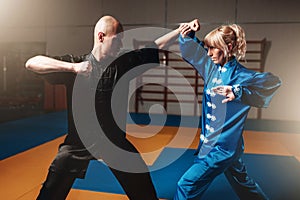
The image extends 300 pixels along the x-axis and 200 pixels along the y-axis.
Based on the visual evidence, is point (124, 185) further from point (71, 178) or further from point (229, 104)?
→ point (229, 104)

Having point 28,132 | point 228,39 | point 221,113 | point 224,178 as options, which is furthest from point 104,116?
point 28,132

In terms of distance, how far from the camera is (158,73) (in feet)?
26.3

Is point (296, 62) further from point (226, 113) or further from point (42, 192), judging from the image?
point (42, 192)

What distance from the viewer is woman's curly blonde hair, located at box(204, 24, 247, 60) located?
6.47ft

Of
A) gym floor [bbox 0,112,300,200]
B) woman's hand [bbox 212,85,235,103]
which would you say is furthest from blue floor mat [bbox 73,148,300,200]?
woman's hand [bbox 212,85,235,103]

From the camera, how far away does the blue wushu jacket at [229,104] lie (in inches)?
77.9

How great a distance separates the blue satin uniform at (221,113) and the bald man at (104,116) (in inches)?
9.9

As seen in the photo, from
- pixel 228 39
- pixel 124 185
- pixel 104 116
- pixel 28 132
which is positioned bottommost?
pixel 28 132

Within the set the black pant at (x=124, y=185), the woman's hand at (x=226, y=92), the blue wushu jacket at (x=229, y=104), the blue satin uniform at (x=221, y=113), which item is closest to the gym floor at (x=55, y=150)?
the black pant at (x=124, y=185)

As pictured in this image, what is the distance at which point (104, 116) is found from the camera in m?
1.92

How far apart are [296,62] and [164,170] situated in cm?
502

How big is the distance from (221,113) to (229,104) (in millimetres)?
80

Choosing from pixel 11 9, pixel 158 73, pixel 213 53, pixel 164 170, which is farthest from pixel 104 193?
pixel 11 9

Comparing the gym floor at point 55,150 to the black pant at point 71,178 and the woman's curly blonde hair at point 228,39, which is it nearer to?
the black pant at point 71,178
